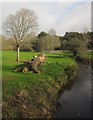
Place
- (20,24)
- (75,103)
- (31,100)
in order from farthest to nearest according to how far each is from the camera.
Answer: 1. (20,24)
2. (75,103)
3. (31,100)

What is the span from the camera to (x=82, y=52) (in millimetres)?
62719

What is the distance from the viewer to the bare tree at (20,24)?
44.3 meters

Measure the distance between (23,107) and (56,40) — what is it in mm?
76017

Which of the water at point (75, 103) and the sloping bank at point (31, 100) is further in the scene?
the water at point (75, 103)

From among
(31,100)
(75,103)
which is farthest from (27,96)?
(75,103)

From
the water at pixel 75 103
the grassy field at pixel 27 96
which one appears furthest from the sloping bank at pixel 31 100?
the water at pixel 75 103

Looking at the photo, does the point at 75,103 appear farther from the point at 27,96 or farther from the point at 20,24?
the point at 20,24

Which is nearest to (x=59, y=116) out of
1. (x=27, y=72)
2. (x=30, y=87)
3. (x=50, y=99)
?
(x=50, y=99)

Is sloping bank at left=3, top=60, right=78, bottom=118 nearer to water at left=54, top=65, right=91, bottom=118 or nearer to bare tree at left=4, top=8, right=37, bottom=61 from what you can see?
water at left=54, top=65, right=91, bottom=118

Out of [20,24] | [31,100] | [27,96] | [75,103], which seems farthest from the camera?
[20,24]

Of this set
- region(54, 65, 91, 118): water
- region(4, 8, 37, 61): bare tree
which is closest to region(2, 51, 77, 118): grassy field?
region(54, 65, 91, 118): water

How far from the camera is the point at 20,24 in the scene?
44.8 meters

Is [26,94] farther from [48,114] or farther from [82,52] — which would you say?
[82,52]

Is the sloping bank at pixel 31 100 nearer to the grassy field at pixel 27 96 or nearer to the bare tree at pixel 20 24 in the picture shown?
the grassy field at pixel 27 96
